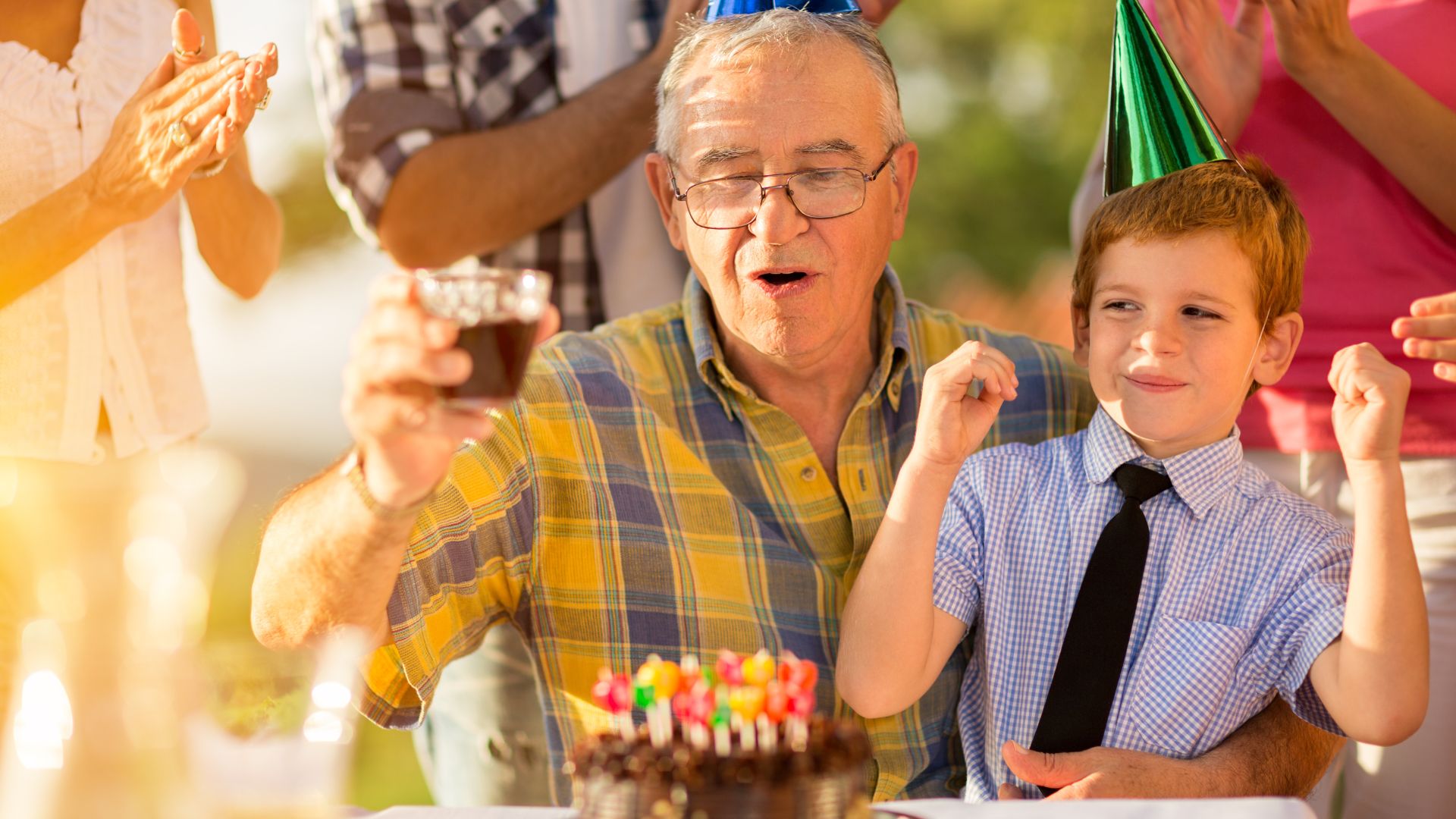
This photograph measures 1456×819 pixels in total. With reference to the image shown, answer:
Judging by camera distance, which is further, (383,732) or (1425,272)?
(383,732)

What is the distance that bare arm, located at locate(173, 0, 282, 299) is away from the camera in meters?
2.12

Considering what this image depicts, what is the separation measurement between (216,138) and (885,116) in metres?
1.05

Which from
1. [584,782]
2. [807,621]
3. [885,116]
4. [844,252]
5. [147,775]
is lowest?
[807,621]

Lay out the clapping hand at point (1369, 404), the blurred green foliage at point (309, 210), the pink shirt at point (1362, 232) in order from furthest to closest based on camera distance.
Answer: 1. the blurred green foliage at point (309, 210)
2. the pink shirt at point (1362, 232)
3. the clapping hand at point (1369, 404)

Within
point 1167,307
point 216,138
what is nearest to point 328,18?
point 216,138

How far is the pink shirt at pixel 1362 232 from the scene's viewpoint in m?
2.35

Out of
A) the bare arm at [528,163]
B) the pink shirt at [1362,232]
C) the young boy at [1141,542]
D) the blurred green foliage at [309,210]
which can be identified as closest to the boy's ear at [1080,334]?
the young boy at [1141,542]

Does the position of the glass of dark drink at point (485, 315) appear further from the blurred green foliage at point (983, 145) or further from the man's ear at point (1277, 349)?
the blurred green foliage at point (983, 145)

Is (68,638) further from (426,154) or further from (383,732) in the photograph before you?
(383,732)

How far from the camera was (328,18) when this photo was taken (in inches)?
108

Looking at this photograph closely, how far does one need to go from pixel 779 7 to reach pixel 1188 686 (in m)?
1.26

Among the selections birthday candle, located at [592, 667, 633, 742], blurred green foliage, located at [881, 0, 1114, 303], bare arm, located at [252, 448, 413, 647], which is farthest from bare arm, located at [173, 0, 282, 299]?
blurred green foliage, located at [881, 0, 1114, 303]

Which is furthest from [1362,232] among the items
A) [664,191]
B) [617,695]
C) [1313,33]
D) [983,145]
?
[983,145]

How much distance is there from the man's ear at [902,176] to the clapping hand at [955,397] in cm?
52
